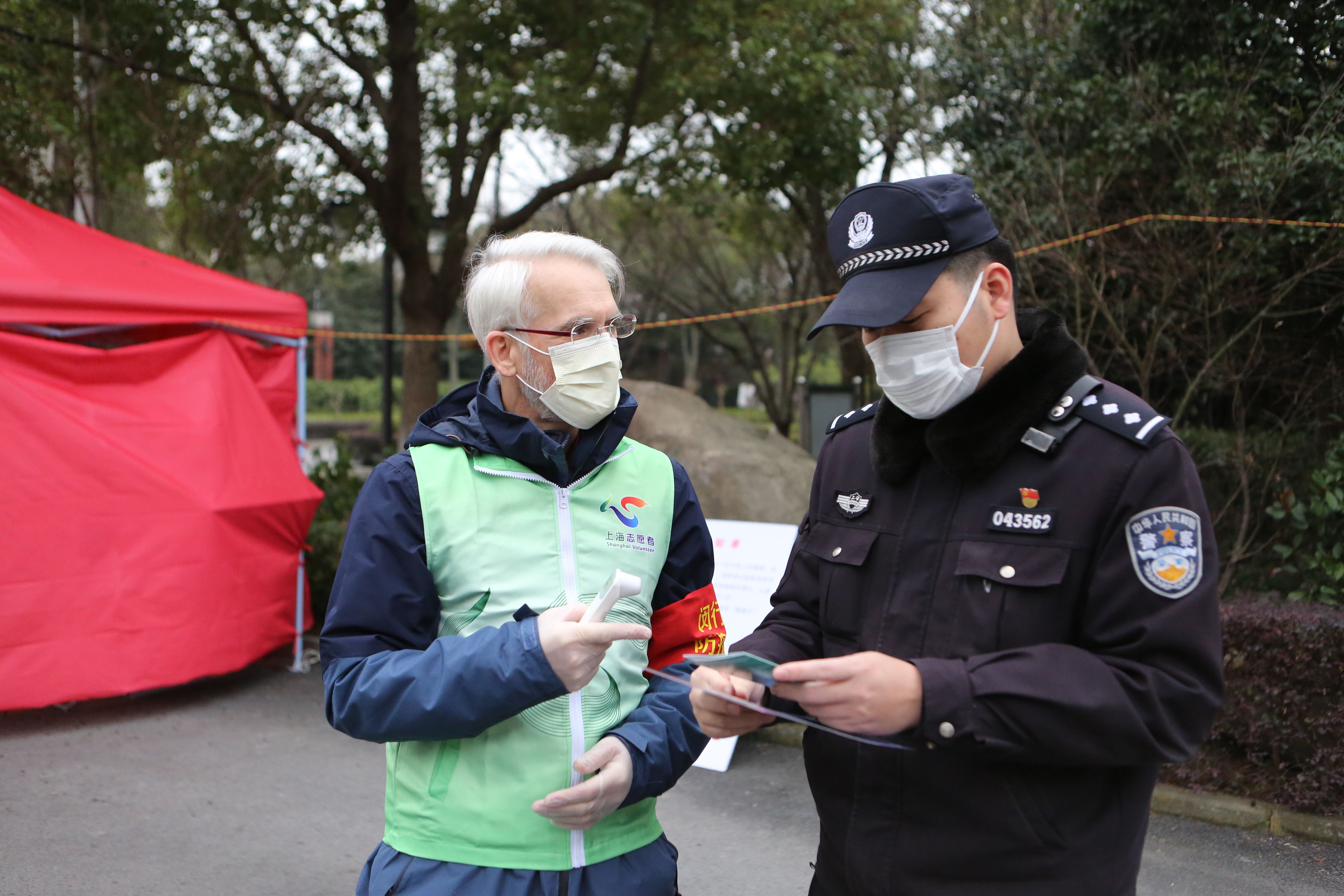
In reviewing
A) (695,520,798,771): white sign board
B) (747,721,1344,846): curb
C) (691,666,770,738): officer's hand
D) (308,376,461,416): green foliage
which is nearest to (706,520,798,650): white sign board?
(695,520,798,771): white sign board

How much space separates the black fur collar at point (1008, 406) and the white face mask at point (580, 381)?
27.7 inches

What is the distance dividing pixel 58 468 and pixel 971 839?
569 cm

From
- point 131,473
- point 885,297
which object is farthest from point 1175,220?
point 131,473

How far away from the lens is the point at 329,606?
193 centimetres

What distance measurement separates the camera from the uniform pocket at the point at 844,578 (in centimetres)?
178

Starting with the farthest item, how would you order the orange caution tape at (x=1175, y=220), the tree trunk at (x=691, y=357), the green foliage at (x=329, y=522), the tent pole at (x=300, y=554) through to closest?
1. the tree trunk at (x=691, y=357)
2. the green foliage at (x=329, y=522)
3. the tent pole at (x=300, y=554)
4. the orange caution tape at (x=1175, y=220)

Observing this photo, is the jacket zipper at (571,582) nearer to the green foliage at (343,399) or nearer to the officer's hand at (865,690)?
the officer's hand at (865,690)

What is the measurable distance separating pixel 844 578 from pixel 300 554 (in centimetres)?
581

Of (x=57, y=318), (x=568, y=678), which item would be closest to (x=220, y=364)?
(x=57, y=318)

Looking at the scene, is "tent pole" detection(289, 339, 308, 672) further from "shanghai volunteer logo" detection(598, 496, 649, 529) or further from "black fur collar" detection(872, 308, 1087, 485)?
"black fur collar" detection(872, 308, 1087, 485)

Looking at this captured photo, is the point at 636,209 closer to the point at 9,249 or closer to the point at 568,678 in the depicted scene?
the point at 9,249

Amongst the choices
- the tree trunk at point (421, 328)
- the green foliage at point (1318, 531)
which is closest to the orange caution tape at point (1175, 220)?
the green foliage at point (1318, 531)

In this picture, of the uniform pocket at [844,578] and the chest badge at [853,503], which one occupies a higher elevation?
the chest badge at [853,503]

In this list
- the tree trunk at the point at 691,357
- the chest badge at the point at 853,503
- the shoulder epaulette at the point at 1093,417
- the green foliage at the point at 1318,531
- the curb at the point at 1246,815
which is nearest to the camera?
the shoulder epaulette at the point at 1093,417
